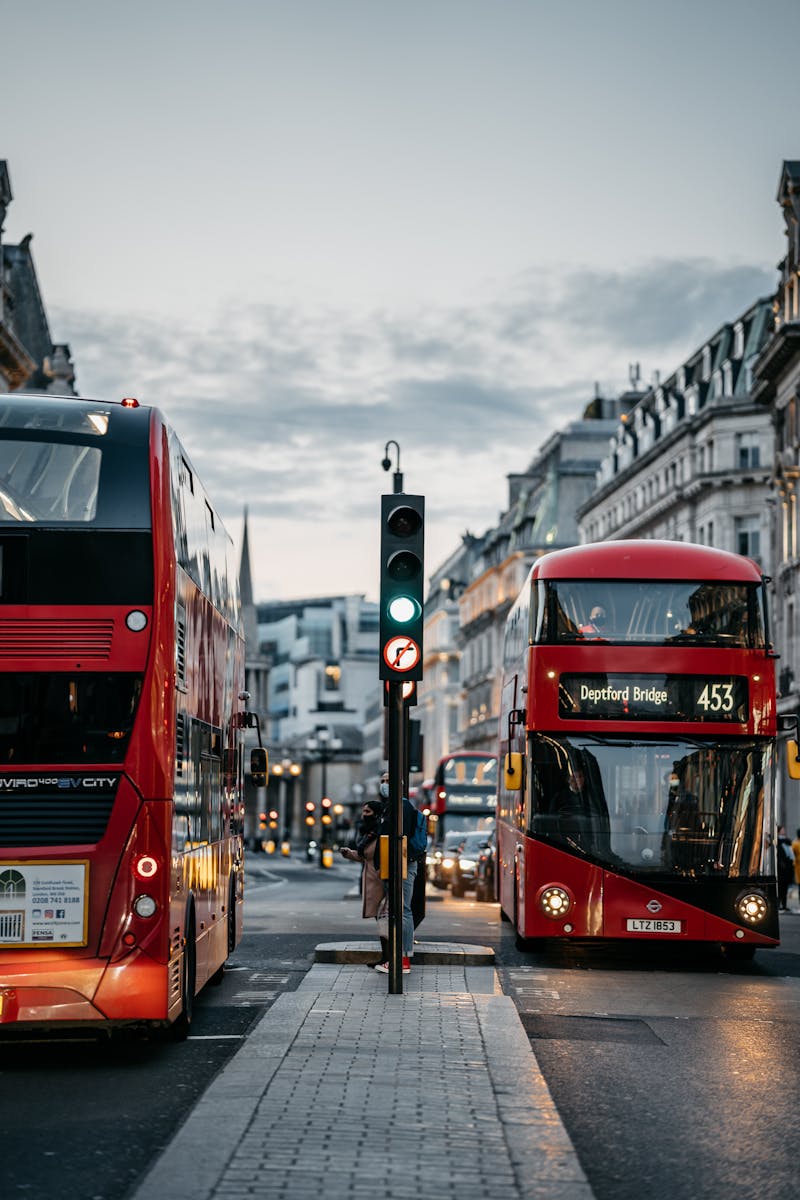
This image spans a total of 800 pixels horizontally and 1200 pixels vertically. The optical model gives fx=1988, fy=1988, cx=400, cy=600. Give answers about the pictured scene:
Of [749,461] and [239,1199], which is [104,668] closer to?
[239,1199]

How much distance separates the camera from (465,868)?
145 feet

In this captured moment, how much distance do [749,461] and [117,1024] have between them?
6885 centimetres

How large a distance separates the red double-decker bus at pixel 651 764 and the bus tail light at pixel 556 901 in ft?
0.05

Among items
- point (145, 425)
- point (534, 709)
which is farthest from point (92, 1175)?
point (534, 709)

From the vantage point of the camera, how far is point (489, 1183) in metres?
7.84

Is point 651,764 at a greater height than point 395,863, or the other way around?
point 651,764

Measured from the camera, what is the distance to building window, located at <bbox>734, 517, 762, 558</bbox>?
257ft

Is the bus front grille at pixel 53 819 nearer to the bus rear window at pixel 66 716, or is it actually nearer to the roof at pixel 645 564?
the bus rear window at pixel 66 716

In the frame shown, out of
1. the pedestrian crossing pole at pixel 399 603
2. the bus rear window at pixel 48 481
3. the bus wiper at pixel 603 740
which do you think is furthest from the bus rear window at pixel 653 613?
the bus rear window at pixel 48 481

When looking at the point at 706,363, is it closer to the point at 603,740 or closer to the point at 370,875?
the point at 603,740

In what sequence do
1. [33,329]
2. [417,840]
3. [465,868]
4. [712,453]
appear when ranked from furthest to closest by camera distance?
[712,453] < [33,329] < [465,868] < [417,840]

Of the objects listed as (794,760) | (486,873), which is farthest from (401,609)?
(486,873)

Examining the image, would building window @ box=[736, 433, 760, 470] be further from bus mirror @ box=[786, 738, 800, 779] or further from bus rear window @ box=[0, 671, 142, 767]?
bus rear window @ box=[0, 671, 142, 767]

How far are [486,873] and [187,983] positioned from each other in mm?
27595
